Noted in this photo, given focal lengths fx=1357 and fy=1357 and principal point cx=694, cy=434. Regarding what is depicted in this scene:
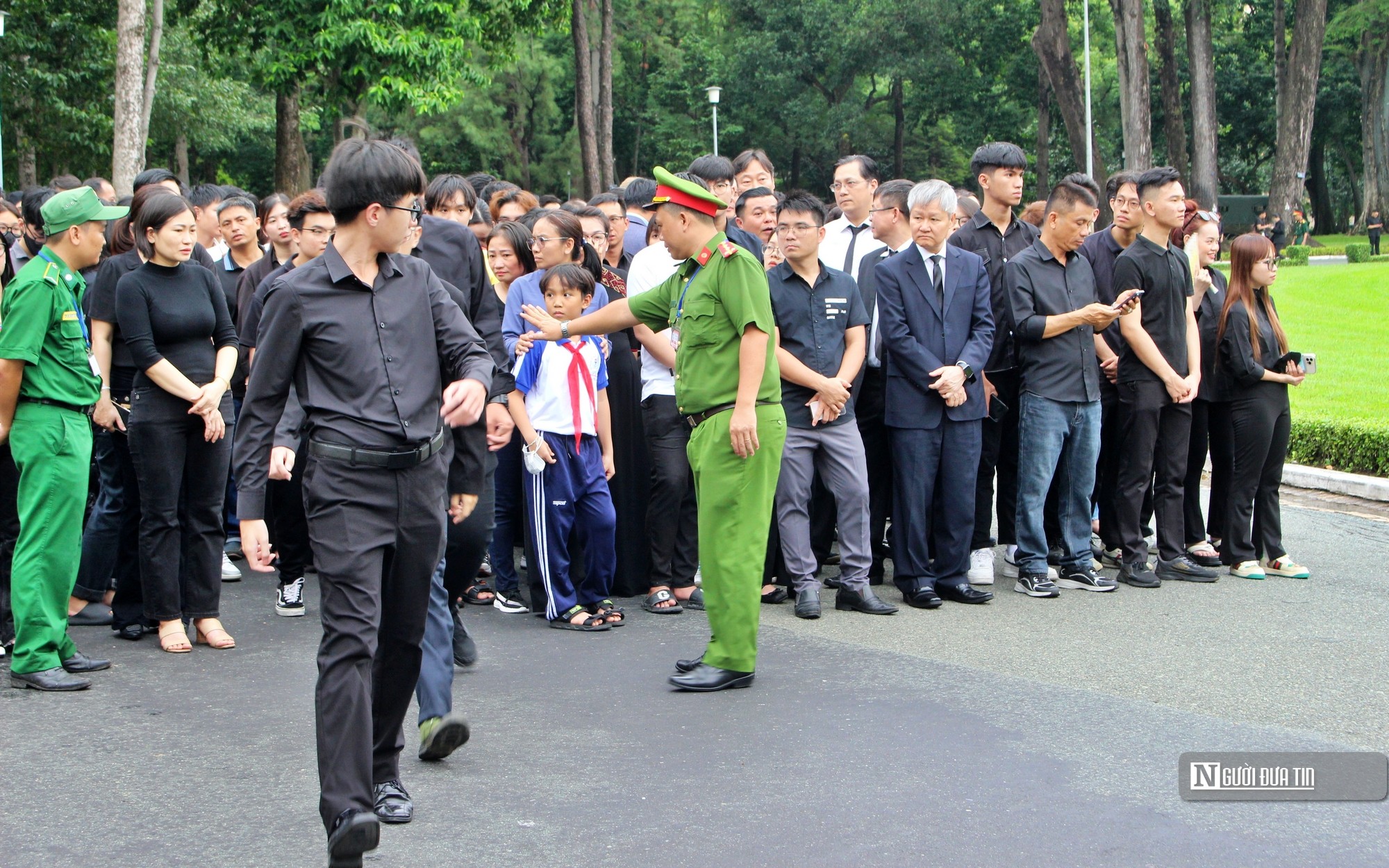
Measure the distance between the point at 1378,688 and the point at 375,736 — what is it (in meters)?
4.26

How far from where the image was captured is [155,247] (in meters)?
6.46

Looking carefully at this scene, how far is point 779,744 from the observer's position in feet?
17.0

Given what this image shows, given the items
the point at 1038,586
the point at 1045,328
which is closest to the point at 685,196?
the point at 1045,328

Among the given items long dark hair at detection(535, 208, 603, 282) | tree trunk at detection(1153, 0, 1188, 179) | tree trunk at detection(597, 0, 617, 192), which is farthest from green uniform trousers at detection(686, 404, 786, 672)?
tree trunk at detection(1153, 0, 1188, 179)

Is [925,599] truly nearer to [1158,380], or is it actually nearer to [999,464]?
[999,464]

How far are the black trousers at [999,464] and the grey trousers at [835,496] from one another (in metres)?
0.75

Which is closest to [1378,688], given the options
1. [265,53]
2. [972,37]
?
[265,53]

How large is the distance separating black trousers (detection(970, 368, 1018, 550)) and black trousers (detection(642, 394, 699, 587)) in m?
1.65

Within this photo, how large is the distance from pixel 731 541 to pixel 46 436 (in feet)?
10.1

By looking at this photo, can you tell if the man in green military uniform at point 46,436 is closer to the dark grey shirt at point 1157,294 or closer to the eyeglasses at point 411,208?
the eyeglasses at point 411,208

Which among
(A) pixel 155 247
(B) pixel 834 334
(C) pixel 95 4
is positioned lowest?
(B) pixel 834 334

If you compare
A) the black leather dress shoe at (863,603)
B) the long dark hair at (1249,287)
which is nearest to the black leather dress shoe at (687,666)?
the black leather dress shoe at (863,603)

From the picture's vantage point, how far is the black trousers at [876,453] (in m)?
8.18

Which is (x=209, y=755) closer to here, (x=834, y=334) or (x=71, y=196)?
(x=71, y=196)
